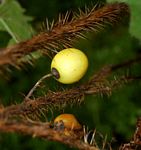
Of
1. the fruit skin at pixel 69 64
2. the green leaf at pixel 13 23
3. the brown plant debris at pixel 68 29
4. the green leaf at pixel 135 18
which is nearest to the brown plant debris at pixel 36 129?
the brown plant debris at pixel 68 29

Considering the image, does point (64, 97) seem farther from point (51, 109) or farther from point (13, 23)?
point (13, 23)

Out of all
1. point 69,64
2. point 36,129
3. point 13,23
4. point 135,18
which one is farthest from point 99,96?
point 36,129

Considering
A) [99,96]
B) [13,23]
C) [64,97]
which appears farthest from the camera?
[99,96]

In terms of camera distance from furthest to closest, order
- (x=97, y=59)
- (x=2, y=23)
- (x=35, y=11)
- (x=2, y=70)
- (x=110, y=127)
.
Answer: (x=35, y=11), (x=97, y=59), (x=110, y=127), (x=2, y=23), (x=2, y=70)

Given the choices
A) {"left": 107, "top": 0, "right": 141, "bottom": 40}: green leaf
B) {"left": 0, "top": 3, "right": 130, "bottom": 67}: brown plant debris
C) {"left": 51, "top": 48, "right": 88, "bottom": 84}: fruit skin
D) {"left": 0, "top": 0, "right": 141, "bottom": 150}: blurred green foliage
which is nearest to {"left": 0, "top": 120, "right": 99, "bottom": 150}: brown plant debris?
{"left": 0, "top": 3, "right": 130, "bottom": 67}: brown plant debris

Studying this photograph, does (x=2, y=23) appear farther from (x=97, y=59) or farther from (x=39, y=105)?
(x=97, y=59)

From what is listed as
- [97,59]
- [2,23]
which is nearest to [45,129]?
[2,23]
